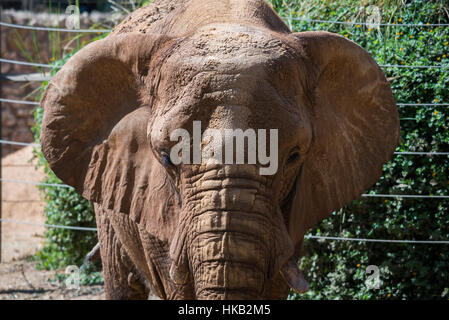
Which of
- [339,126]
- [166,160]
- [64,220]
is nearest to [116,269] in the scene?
[166,160]

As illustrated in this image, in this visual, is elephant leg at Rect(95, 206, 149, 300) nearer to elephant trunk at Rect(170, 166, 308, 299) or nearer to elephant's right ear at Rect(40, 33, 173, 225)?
elephant's right ear at Rect(40, 33, 173, 225)

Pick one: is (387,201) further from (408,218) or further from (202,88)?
(202,88)

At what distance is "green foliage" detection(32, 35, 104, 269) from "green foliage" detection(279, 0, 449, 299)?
236cm

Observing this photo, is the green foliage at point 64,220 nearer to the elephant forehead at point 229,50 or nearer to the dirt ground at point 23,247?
the dirt ground at point 23,247

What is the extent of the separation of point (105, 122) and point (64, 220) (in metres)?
3.48

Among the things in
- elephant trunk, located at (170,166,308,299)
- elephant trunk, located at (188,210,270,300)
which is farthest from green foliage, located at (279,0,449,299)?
elephant trunk, located at (188,210,270,300)

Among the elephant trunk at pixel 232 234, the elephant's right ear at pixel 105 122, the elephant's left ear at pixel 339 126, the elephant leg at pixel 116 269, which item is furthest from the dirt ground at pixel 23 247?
the elephant trunk at pixel 232 234

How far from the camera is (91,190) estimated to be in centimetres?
395

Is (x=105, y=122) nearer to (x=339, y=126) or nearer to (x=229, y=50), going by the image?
(x=229, y=50)

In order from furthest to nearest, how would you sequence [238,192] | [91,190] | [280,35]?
[91,190] < [280,35] < [238,192]

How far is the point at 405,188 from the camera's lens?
529 cm

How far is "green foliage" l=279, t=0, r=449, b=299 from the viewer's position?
17.1 ft

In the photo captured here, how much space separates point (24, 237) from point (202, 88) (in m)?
7.29
